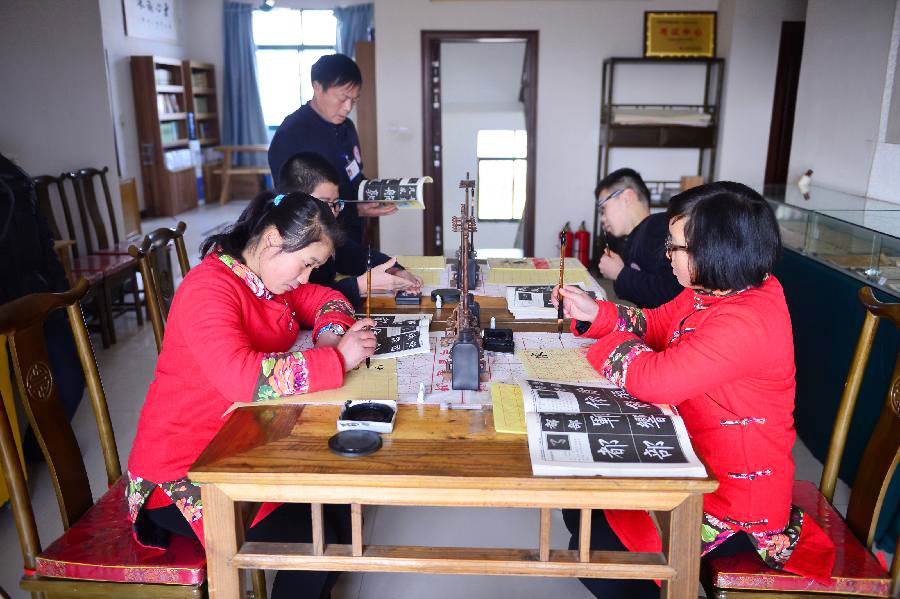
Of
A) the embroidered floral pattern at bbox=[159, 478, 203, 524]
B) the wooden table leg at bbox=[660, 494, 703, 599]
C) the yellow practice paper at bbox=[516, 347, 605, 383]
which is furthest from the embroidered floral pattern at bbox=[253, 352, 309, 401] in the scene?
the wooden table leg at bbox=[660, 494, 703, 599]

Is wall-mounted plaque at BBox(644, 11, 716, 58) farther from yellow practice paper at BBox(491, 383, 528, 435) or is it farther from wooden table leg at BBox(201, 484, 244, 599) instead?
wooden table leg at BBox(201, 484, 244, 599)

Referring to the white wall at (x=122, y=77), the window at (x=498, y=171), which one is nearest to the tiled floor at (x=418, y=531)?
the window at (x=498, y=171)

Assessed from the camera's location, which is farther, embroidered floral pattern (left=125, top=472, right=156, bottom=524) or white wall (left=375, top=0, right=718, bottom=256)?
white wall (left=375, top=0, right=718, bottom=256)

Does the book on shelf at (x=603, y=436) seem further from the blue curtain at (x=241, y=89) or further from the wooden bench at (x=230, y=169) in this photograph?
the blue curtain at (x=241, y=89)

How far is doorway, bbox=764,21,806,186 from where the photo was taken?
4.99 metres

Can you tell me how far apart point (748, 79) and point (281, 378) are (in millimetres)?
4735

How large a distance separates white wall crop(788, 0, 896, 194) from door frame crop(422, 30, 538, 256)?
203 centimetres

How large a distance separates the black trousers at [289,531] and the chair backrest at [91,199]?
11.0ft

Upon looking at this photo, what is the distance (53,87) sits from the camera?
13.1 feet

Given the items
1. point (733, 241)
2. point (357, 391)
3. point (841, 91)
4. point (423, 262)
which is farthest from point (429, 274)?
point (841, 91)

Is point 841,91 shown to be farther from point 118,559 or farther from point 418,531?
point 118,559

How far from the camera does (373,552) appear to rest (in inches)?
47.9

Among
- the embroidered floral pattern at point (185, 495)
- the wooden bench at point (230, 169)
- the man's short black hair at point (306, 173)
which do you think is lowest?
the embroidered floral pattern at point (185, 495)

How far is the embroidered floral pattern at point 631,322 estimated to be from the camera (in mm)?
1763
